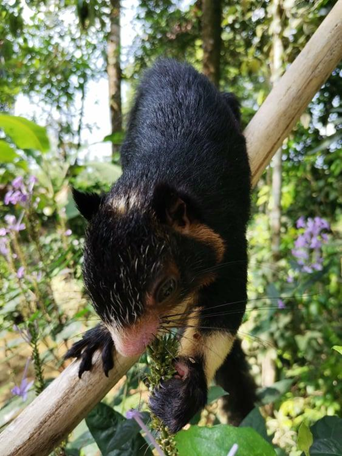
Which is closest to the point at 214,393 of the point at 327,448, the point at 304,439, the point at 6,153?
the point at 327,448

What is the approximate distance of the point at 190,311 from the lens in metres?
1.08

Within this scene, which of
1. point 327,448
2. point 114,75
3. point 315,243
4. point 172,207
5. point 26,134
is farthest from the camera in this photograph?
point 114,75

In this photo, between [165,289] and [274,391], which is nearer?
[165,289]

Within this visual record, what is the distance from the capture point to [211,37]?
2938 millimetres

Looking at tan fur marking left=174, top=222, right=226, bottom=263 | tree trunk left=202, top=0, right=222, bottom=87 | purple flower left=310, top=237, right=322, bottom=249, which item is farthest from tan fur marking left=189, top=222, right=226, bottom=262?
tree trunk left=202, top=0, right=222, bottom=87

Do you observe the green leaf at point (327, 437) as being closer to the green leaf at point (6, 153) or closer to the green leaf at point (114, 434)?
the green leaf at point (114, 434)

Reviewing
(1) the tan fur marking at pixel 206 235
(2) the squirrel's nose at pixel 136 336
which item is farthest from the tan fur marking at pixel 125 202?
(2) the squirrel's nose at pixel 136 336

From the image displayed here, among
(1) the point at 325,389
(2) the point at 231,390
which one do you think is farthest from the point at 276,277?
(2) the point at 231,390

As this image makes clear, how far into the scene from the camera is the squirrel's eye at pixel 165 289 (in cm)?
90

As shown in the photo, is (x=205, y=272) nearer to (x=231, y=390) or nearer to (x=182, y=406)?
(x=182, y=406)

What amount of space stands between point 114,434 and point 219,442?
0.41 m

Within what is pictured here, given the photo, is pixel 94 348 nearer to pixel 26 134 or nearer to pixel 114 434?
pixel 114 434

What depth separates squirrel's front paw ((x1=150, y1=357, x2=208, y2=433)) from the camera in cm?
94

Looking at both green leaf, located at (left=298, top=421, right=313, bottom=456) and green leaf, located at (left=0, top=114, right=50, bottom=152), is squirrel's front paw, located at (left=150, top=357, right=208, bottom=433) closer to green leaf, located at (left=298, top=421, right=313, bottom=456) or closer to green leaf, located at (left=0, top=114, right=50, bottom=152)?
green leaf, located at (left=298, top=421, right=313, bottom=456)
